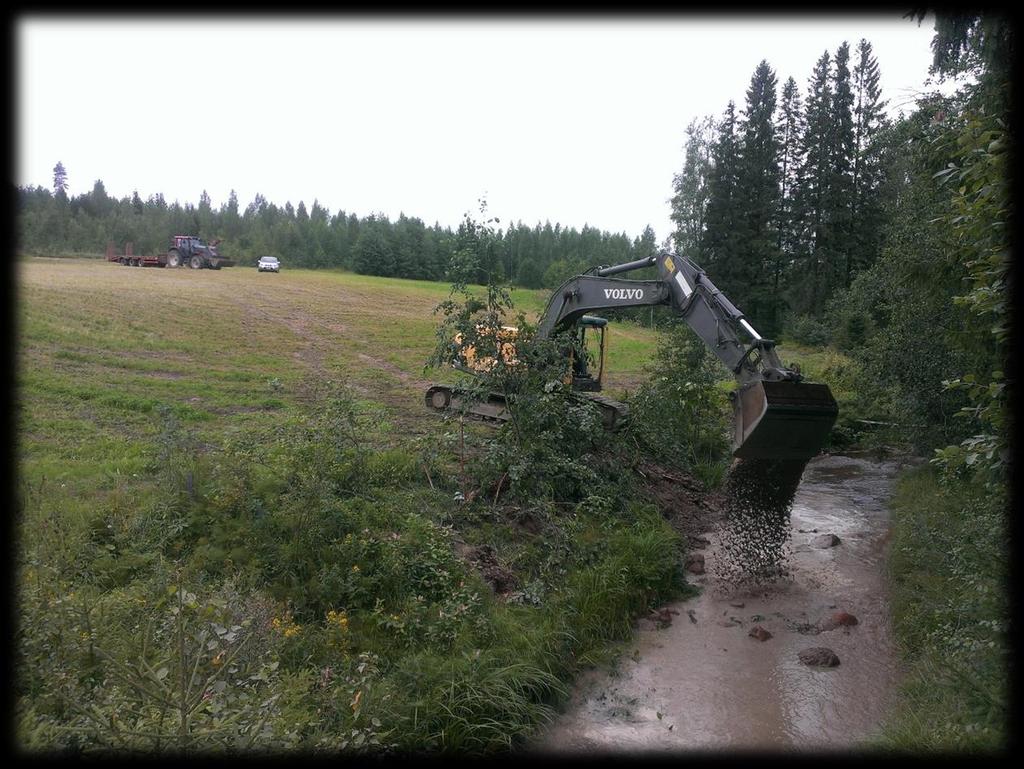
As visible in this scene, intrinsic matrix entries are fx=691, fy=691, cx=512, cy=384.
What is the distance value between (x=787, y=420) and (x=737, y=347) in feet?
4.71

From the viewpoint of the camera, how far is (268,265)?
43094mm

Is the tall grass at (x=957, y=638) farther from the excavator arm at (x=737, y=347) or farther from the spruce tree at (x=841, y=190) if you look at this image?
the spruce tree at (x=841, y=190)

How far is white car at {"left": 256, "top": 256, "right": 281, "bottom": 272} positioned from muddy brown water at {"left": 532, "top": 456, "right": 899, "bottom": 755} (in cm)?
3938

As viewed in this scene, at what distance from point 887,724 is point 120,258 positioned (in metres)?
38.2

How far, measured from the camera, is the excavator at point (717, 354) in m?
7.28

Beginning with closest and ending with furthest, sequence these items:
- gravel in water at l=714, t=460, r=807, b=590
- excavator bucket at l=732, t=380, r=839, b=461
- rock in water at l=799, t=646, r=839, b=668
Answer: rock in water at l=799, t=646, r=839, b=668 → excavator bucket at l=732, t=380, r=839, b=461 → gravel in water at l=714, t=460, r=807, b=590

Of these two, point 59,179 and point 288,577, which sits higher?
point 59,179

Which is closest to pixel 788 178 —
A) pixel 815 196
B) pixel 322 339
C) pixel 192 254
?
pixel 815 196

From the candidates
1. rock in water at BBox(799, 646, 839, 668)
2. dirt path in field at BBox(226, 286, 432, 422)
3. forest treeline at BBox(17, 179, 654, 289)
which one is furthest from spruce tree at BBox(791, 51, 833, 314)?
rock in water at BBox(799, 646, 839, 668)

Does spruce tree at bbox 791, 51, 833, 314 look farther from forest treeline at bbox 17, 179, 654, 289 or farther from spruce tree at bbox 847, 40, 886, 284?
forest treeline at bbox 17, 179, 654, 289

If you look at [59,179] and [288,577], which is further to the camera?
[59,179]

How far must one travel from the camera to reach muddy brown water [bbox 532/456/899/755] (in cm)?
503

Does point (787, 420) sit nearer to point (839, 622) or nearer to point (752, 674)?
point (839, 622)

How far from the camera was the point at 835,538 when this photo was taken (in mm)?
9344
